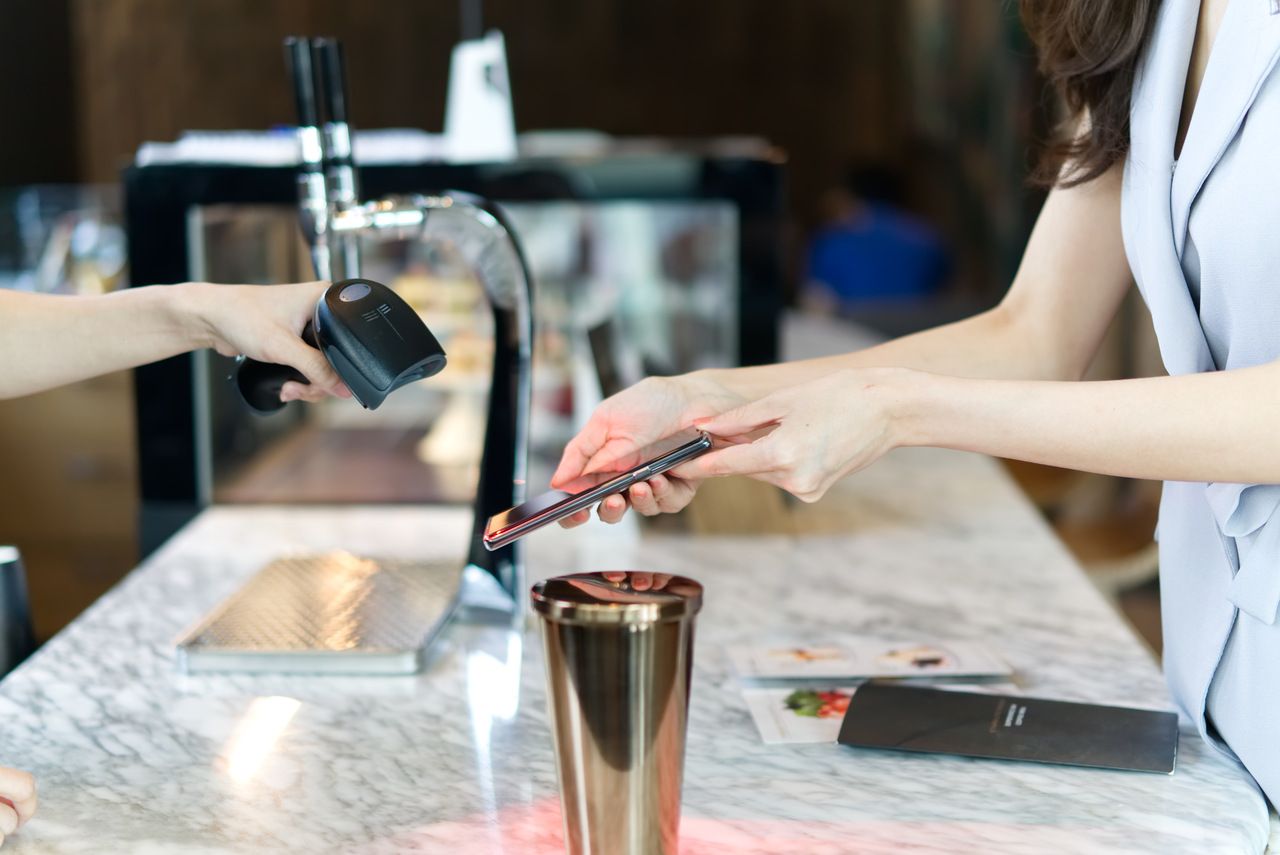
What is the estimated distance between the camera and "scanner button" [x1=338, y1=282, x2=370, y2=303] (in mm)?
948

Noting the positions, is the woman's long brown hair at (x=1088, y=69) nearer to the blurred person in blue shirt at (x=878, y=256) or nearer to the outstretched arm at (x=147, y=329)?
the outstretched arm at (x=147, y=329)

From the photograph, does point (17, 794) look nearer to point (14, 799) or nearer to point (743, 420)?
point (14, 799)

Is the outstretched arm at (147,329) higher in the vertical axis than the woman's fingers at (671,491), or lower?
higher

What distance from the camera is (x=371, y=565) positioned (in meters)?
1.43

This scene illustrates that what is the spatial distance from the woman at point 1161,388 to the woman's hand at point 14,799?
14.8 inches

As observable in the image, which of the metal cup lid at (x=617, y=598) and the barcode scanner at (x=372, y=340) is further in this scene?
the barcode scanner at (x=372, y=340)

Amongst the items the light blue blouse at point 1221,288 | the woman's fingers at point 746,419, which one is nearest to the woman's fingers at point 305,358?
the woman's fingers at point 746,419

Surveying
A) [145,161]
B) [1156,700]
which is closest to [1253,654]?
[1156,700]

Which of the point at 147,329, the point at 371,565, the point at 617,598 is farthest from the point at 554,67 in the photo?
the point at 617,598

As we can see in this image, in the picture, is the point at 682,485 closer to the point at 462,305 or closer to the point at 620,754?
the point at 620,754

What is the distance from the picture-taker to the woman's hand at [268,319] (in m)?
1.02

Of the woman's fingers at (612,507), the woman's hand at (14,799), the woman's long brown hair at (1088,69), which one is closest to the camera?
the woman's hand at (14,799)

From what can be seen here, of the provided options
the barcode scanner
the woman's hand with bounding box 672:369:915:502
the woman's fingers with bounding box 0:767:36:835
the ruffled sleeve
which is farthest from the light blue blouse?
the woman's fingers with bounding box 0:767:36:835

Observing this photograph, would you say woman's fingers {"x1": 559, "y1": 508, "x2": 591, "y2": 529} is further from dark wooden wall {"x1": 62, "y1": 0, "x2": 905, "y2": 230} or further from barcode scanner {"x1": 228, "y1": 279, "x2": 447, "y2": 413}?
dark wooden wall {"x1": 62, "y1": 0, "x2": 905, "y2": 230}
